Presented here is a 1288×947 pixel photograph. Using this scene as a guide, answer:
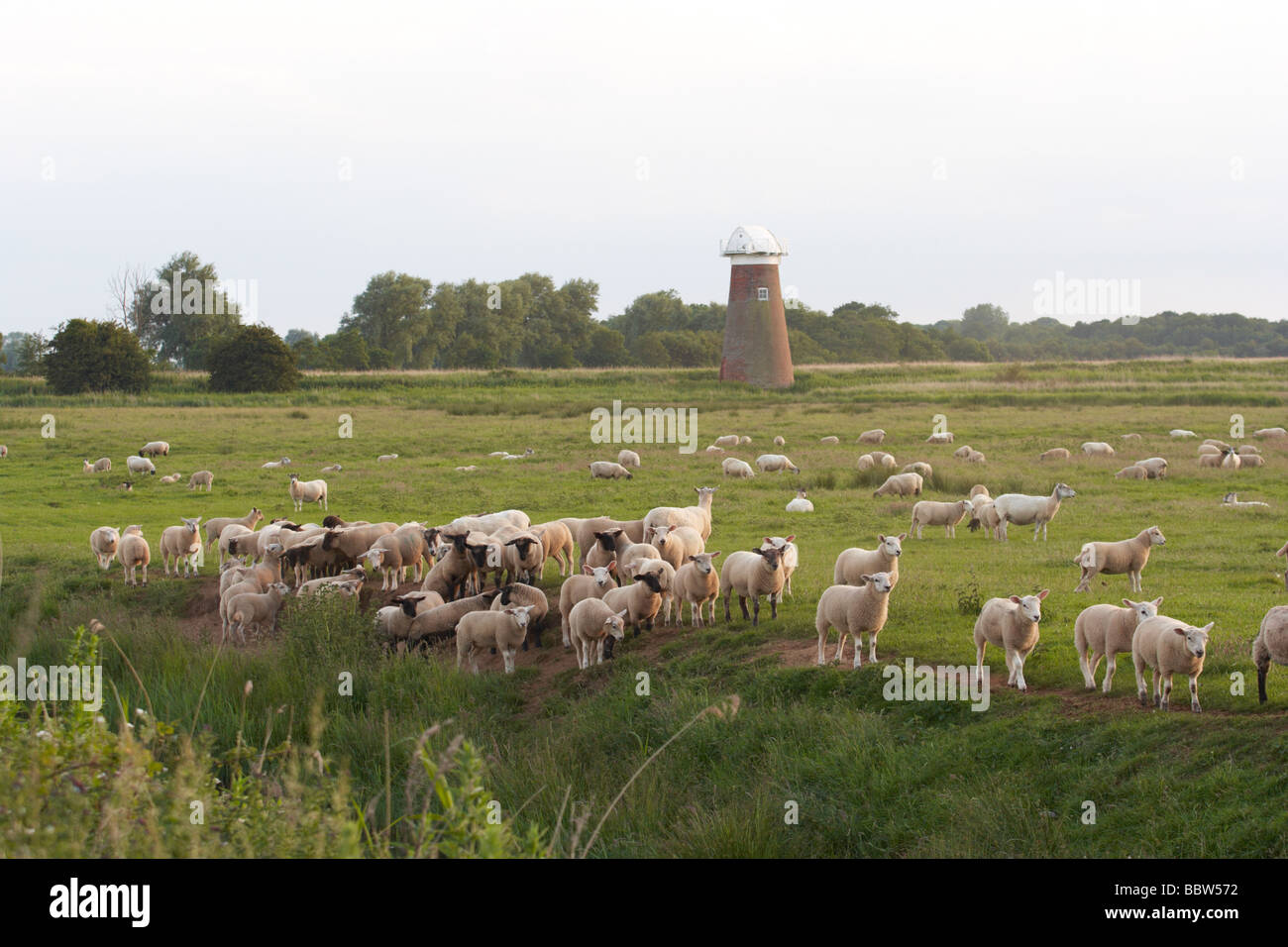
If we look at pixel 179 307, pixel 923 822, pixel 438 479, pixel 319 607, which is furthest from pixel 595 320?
pixel 923 822

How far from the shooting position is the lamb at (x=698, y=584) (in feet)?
47.4

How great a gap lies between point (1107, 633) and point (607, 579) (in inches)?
257

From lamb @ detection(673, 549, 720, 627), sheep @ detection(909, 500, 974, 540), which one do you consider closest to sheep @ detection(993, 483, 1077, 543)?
sheep @ detection(909, 500, 974, 540)

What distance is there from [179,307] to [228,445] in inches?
2234

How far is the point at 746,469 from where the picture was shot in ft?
95.3

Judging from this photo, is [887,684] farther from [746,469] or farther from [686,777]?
[746,469]

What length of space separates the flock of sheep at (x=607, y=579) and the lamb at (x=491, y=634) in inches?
0.8

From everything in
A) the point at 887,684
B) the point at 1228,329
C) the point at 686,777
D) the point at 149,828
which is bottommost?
the point at 686,777

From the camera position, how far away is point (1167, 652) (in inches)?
384

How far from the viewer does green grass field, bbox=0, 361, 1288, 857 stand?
8273 mm

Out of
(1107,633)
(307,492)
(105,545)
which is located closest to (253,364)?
(307,492)

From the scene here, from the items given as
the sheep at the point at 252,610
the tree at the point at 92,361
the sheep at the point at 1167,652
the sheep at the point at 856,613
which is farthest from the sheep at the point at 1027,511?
the tree at the point at 92,361

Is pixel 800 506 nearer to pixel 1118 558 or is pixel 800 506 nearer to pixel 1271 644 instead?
pixel 1118 558

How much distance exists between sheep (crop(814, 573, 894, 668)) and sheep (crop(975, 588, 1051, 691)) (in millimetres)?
1145
